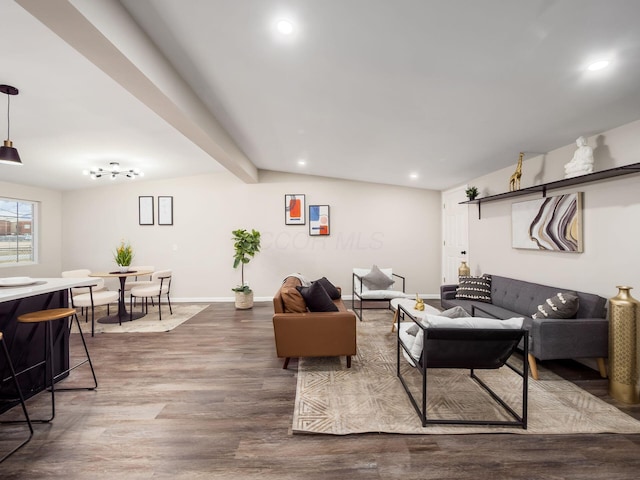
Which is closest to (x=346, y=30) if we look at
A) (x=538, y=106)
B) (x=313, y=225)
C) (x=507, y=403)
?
(x=538, y=106)

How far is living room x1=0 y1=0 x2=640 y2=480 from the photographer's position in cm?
176

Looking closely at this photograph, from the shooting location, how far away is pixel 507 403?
2.33 metres

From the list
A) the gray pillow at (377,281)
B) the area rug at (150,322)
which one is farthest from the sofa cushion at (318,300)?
the area rug at (150,322)

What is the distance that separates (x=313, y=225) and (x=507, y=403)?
4628 millimetres

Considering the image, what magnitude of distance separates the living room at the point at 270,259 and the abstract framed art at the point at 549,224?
0.10 metres

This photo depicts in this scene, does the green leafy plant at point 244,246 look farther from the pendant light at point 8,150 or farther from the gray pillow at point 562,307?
the gray pillow at point 562,307

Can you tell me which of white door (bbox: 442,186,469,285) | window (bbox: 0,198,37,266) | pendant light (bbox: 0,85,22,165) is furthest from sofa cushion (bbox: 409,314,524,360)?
window (bbox: 0,198,37,266)

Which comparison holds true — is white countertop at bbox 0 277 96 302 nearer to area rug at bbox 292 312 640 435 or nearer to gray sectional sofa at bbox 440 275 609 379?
area rug at bbox 292 312 640 435

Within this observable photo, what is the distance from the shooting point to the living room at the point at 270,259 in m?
1.76

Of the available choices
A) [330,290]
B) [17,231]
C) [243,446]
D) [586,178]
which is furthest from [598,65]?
[17,231]

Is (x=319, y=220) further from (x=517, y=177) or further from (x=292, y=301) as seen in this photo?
(x=517, y=177)

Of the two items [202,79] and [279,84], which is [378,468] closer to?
[279,84]

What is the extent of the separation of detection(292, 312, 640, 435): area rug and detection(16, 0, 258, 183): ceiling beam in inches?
109

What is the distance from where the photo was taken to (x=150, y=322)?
4.69m
